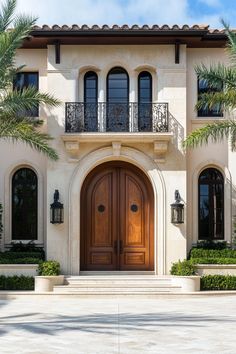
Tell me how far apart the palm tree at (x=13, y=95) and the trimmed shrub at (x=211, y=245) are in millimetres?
5867

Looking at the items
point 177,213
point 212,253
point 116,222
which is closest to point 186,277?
point 212,253

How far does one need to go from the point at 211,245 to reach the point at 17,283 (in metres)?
6.62

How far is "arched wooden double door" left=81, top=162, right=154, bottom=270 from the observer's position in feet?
75.4

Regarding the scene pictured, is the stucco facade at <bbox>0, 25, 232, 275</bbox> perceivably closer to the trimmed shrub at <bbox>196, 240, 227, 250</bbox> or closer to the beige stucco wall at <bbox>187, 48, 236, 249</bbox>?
the beige stucco wall at <bbox>187, 48, 236, 249</bbox>

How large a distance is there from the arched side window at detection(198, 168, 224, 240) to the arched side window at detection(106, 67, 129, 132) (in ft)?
11.4

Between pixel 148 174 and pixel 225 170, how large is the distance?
272cm

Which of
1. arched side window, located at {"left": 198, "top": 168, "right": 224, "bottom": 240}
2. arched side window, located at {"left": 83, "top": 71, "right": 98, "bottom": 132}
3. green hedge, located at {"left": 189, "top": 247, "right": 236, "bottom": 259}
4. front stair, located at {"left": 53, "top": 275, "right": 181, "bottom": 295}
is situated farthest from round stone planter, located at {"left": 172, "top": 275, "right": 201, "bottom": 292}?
arched side window, located at {"left": 83, "top": 71, "right": 98, "bottom": 132}

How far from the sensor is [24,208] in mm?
23141

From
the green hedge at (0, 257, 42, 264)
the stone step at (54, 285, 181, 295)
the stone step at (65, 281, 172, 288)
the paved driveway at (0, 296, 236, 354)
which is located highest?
the green hedge at (0, 257, 42, 264)

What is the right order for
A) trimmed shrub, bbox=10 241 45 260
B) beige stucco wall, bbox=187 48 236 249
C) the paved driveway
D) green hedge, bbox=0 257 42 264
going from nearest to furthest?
the paved driveway < green hedge, bbox=0 257 42 264 < trimmed shrub, bbox=10 241 45 260 < beige stucco wall, bbox=187 48 236 249

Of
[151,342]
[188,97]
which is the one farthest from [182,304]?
[188,97]

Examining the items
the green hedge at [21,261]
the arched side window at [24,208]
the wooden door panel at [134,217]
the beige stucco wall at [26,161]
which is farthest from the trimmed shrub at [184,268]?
the arched side window at [24,208]

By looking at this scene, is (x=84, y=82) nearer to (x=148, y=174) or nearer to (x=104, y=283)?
(x=148, y=174)

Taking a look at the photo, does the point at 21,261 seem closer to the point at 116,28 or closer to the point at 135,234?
the point at 135,234
